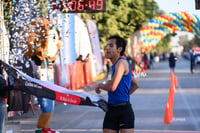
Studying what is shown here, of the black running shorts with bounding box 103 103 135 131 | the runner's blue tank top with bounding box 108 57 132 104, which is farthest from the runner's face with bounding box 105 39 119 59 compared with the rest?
the black running shorts with bounding box 103 103 135 131

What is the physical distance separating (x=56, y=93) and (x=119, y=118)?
5.23 ft

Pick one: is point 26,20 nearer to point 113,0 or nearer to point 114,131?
point 114,131

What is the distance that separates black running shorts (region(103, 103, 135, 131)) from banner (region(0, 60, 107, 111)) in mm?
186

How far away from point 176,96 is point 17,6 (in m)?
10.0

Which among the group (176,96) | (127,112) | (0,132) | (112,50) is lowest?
(176,96)

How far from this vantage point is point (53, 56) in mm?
14383

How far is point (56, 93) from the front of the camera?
9.12 m

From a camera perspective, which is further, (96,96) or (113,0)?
(113,0)

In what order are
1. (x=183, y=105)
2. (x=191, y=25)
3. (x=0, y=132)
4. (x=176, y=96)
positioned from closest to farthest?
(x=0, y=132), (x=183, y=105), (x=176, y=96), (x=191, y=25)

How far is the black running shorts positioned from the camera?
7.76m

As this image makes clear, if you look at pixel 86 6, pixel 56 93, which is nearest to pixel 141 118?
pixel 86 6

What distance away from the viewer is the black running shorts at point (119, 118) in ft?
25.5

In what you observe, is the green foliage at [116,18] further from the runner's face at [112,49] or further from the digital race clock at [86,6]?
the runner's face at [112,49]

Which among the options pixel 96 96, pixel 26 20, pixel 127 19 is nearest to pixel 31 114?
pixel 26 20
